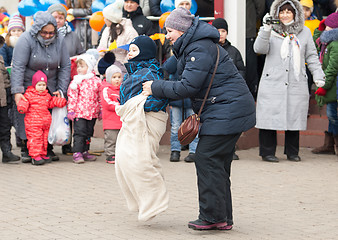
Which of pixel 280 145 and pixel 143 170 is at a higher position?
pixel 143 170

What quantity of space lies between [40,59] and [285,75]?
330 centimetres

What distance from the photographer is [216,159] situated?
5980mm

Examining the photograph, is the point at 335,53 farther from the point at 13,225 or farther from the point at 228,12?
the point at 13,225

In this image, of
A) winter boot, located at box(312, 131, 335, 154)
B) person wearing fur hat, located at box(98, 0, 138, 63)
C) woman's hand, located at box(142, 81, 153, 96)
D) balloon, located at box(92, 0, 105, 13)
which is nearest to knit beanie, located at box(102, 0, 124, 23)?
person wearing fur hat, located at box(98, 0, 138, 63)

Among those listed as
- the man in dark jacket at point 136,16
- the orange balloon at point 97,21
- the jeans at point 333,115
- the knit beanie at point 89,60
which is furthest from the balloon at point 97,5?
the jeans at point 333,115

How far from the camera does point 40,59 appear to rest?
9859mm

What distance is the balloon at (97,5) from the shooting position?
506 inches

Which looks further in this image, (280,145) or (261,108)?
(280,145)

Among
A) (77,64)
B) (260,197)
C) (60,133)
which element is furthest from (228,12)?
(260,197)

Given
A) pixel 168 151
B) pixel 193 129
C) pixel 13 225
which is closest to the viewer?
pixel 193 129

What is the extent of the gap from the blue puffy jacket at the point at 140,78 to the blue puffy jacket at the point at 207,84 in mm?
217

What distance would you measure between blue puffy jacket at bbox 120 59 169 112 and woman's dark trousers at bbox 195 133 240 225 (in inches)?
19.3

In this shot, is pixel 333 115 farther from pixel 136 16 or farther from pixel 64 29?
pixel 64 29

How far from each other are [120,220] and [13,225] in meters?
0.94
